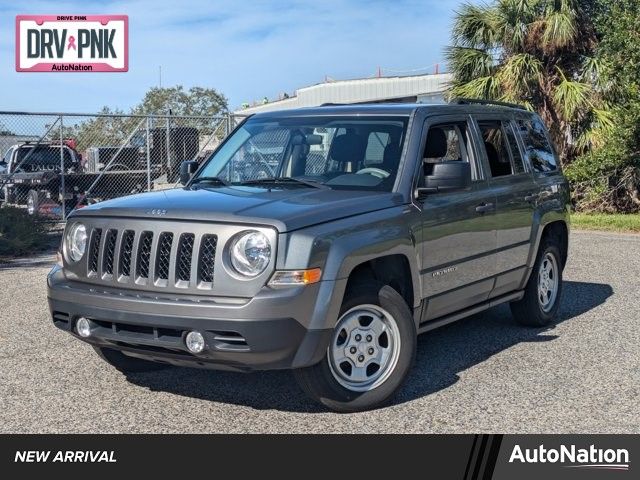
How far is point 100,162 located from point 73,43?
268cm

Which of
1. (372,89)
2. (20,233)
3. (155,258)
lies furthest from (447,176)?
(372,89)

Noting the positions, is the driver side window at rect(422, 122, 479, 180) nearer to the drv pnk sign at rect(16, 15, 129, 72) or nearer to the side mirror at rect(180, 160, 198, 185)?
the side mirror at rect(180, 160, 198, 185)

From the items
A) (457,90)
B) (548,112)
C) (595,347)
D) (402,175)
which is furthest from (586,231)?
(402,175)

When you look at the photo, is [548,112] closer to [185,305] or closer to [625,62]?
[625,62]

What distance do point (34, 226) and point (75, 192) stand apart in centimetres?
396

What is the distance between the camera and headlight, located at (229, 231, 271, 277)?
15.3ft

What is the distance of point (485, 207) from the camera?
629 centimetres

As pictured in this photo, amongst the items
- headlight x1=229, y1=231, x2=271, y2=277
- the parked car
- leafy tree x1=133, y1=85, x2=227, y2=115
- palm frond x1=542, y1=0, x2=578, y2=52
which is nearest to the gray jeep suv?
headlight x1=229, y1=231, x2=271, y2=277

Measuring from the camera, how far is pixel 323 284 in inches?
186

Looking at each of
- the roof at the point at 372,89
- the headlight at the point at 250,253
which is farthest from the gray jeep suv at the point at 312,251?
the roof at the point at 372,89

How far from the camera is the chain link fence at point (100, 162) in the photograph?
17.0 m

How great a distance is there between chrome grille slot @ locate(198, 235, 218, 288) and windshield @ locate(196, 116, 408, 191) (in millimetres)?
1055

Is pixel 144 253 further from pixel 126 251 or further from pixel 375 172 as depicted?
pixel 375 172

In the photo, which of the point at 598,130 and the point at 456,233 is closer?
Answer: the point at 456,233
